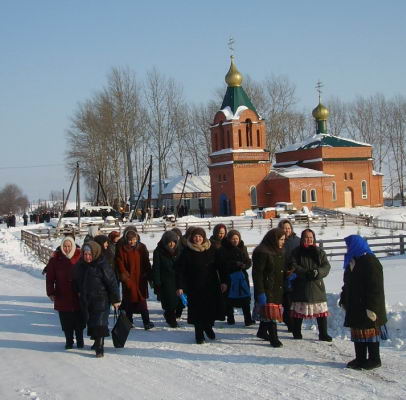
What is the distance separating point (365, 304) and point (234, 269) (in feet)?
8.85

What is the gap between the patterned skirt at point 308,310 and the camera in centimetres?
757

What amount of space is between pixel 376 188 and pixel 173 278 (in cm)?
4700

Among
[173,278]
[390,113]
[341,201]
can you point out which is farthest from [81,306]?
[390,113]

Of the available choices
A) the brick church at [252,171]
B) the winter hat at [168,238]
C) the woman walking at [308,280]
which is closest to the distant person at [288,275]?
the woman walking at [308,280]

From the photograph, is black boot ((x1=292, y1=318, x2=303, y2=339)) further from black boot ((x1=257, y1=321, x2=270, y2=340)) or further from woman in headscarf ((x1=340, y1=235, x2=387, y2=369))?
woman in headscarf ((x1=340, y1=235, x2=387, y2=369))

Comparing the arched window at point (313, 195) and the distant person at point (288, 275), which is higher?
the arched window at point (313, 195)

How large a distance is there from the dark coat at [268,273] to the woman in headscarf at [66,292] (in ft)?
7.85

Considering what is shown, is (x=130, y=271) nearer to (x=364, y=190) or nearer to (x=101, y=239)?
(x=101, y=239)

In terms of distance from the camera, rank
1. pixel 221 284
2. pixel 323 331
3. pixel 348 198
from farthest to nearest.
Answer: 1. pixel 348 198
2. pixel 221 284
3. pixel 323 331

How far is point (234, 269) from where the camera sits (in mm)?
8758

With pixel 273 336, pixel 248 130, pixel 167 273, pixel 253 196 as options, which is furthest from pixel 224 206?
pixel 273 336

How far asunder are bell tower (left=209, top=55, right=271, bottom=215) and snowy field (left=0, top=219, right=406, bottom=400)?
36.9 meters

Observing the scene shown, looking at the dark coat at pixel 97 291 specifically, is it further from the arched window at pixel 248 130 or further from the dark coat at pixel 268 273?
the arched window at pixel 248 130

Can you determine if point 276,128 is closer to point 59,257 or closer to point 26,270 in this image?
point 26,270
